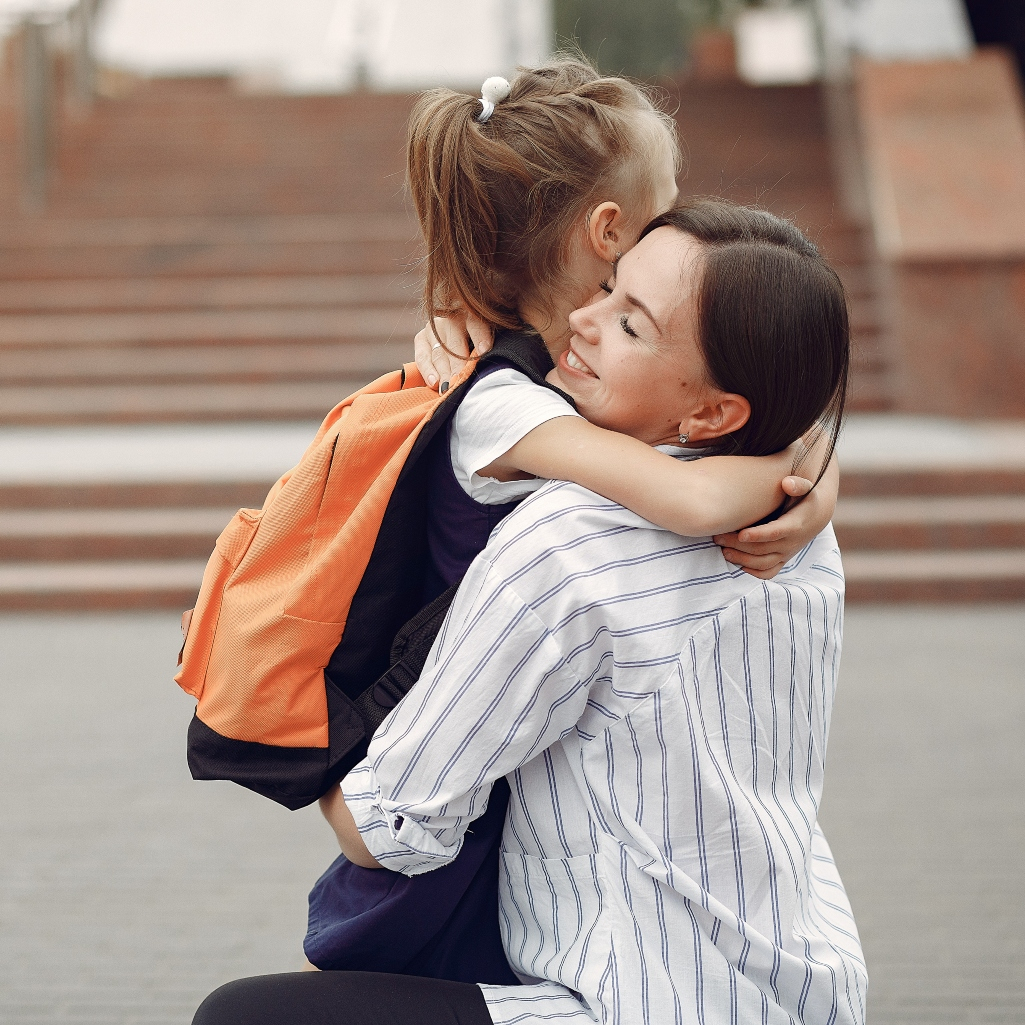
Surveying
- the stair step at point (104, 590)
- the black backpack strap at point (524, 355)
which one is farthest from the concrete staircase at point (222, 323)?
the black backpack strap at point (524, 355)

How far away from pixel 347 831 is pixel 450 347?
574mm

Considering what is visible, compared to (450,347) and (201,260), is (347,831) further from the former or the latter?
(201,260)

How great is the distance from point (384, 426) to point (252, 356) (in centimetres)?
788

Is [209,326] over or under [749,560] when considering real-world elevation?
under

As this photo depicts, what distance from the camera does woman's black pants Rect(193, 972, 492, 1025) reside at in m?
1.35

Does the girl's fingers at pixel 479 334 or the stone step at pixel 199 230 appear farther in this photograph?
the stone step at pixel 199 230

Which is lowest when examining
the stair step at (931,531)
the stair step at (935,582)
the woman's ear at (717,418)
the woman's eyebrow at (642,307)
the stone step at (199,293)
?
the stair step at (935,582)

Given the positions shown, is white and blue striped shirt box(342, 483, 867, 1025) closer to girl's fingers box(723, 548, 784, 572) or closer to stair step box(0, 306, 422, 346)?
girl's fingers box(723, 548, 784, 572)

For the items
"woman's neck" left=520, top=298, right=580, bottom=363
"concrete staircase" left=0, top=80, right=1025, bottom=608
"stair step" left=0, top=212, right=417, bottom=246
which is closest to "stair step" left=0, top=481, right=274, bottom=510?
"concrete staircase" left=0, top=80, right=1025, bottom=608

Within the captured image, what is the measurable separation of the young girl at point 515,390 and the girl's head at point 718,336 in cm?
2

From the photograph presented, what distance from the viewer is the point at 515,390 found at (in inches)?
55.5

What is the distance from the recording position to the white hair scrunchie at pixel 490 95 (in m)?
1.50

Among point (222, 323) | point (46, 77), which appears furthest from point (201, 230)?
point (46, 77)

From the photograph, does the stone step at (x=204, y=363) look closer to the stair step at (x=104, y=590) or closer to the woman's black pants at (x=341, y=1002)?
the stair step at (x=104, y=590)
